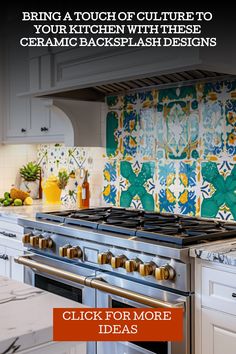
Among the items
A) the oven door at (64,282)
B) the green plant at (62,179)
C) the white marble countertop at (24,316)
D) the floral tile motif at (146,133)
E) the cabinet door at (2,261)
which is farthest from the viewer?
the green plant at (62,179)

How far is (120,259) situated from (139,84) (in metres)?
1.26

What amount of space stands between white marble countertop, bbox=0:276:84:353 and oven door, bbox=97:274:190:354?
2.95 ft

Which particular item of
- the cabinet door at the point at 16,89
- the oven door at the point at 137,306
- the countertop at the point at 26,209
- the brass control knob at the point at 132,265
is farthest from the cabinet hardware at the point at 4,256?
the brass control knob at the point at 132,265

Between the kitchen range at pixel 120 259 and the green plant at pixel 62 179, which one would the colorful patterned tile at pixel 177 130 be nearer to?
the kitchen range at pixel 120 259

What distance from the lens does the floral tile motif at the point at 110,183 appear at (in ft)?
11.5

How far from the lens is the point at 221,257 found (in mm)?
2002

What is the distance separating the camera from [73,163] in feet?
12.8

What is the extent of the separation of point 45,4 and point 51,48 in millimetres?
327

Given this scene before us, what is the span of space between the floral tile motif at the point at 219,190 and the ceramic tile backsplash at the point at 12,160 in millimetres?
1901

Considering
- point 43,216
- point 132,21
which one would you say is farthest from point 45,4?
point 43,216

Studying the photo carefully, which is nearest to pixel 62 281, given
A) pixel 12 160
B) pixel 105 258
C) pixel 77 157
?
pixel 105 258

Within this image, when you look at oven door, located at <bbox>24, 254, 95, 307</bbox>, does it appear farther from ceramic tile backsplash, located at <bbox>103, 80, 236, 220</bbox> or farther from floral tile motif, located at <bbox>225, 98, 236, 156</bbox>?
floral tile motif, located at <bbox>225, 98, 236, 156</bbox>

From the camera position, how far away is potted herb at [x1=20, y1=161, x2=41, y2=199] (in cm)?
423

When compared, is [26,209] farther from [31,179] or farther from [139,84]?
[139,84]
